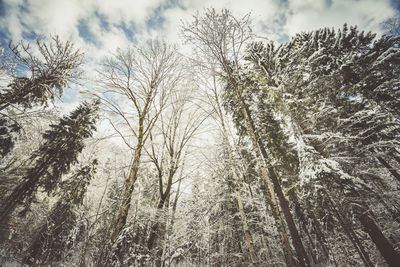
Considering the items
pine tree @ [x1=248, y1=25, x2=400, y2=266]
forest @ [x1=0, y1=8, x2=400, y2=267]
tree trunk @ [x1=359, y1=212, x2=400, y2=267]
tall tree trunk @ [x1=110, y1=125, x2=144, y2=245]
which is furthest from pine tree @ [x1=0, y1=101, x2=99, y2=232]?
tree trunk @ [x1=359, y1=212, x2=400, y2=267]

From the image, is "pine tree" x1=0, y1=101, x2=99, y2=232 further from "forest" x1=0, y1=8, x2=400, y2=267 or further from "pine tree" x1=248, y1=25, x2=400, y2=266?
"pine tree" x1=248, y1=25, x2=400, y2=266

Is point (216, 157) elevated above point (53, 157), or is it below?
below

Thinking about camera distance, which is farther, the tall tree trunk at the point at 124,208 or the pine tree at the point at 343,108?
the pine tree at the point at 343,108

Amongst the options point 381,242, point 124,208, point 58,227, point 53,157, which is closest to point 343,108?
point 381,242

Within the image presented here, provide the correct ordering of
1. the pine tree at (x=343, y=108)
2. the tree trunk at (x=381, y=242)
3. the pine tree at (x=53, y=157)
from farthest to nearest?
the pine tree at (x=53, y=157) < the tree trunk at (x=381, y=242) < the pine tree at (x=343, y=108)

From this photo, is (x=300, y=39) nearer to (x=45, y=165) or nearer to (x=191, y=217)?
(x=191, y=217)

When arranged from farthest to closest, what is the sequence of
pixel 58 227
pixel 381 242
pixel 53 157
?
pixel 53 157 < pixel 381 242 < pixel 58 227

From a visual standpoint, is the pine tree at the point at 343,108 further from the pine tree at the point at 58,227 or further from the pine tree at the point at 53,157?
the pine tree at the point at 53,157

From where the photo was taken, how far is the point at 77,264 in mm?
3275

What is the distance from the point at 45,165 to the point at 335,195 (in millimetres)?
17847

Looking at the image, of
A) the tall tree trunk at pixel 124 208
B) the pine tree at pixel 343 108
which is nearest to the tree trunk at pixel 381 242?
the pine tree at pixel 343 108

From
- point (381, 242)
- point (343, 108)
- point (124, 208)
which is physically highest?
point (343, 108)

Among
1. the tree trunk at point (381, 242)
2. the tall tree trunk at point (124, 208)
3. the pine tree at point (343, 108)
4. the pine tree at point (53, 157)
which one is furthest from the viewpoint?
the pine tree at point (53, 157)

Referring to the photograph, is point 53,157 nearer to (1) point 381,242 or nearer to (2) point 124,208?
(2) point 124,208
